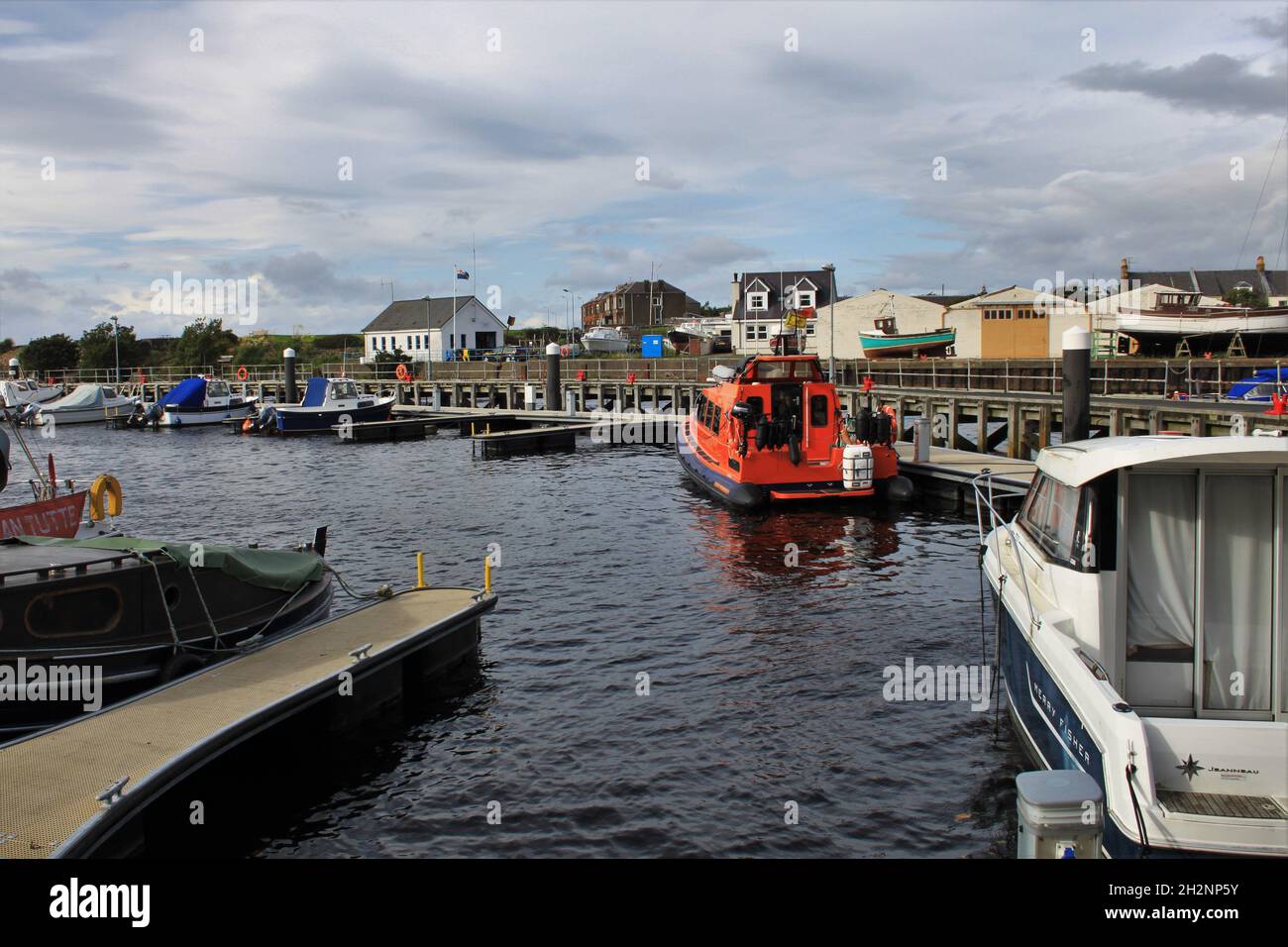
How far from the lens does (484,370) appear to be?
64.9 metres

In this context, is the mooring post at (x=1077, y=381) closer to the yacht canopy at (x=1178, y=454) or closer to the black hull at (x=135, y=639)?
the yacht canopy at (x=1178, y=454)

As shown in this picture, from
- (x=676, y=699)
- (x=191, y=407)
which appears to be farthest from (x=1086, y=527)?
(x=191, y=407)

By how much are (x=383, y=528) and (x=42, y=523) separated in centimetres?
908

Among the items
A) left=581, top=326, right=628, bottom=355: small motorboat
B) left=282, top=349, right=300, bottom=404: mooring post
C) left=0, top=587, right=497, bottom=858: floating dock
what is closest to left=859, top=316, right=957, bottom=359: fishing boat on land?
left=282, top=349, right=300, bottom=404: mooring post

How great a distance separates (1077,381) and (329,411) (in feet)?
130

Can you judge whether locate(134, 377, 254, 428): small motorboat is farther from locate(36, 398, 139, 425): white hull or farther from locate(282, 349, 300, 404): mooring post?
locate(282, 349, 300, 404): mooring post

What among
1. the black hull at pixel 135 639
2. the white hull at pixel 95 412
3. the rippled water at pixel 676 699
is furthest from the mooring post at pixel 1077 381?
the white hull at pixel 95 412

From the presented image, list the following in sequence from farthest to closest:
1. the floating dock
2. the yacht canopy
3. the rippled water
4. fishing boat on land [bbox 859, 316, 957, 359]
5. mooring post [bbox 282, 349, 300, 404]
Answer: fishing boat on land [bbox 859, 316, 957, 359]
mooring post [bbox 282, 349, 300, 404]
the rippled water
the floating dock
the yacht canopy

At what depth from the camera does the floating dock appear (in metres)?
7.21

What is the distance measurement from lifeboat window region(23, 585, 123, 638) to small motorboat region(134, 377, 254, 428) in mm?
53964

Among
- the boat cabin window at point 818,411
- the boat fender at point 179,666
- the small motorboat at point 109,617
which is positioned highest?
the boat cabin window at point 818,411

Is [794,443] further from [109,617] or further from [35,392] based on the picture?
[35,392]

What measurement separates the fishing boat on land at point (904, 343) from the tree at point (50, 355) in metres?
84.0

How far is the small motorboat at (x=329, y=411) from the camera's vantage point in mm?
50500
